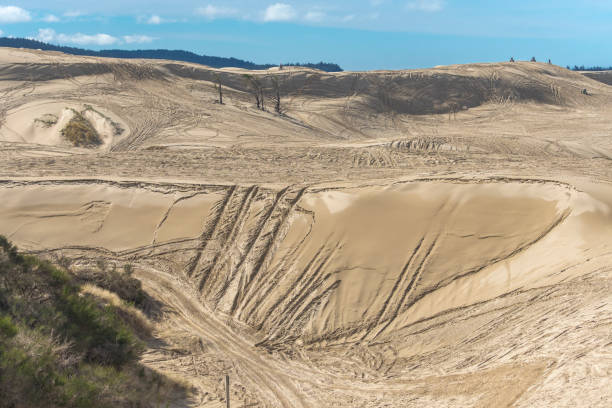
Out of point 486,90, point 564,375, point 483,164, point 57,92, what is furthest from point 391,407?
point 486,90

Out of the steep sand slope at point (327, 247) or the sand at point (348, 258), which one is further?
the steep sand slope at point (327, 247)

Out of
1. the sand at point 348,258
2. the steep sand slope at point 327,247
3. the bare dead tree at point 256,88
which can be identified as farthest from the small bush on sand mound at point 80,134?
the bare dead tree at point 256,88

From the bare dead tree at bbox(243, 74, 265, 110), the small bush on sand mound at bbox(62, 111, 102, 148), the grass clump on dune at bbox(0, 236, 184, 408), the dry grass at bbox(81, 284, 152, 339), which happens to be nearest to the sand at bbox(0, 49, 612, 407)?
the dry grass at bbox(81, 284, 152, 339)

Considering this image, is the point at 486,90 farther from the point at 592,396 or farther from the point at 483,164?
the point at 592,396

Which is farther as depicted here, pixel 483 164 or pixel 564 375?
pixel 483 164

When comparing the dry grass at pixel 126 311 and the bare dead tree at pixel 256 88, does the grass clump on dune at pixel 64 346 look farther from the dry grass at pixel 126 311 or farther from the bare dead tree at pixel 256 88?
the bare dead tree at pixel 256 88

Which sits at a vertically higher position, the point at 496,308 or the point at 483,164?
the point at 483,164
